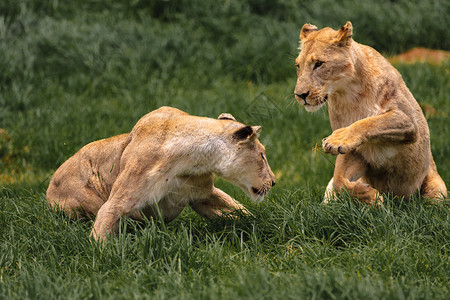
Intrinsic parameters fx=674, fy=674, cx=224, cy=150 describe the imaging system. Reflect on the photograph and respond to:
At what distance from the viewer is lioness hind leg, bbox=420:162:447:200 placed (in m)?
6.07

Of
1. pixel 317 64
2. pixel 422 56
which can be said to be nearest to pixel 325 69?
pixel 317 64

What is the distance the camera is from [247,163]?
546 centimetres

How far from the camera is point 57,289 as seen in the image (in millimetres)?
4363

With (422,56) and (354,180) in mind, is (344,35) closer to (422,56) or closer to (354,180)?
(354,180)

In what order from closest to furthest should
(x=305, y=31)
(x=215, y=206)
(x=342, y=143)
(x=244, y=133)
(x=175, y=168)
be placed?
(x=342, y=143)
(x=175, y=168)
(x=244, y=133)
(x=215, y=206)
(x=305, y=31)

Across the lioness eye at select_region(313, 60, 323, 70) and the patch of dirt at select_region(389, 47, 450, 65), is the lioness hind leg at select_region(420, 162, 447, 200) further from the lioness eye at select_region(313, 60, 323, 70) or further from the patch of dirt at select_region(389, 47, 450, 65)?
the patch of dirt at select_region(389, 47, 450, 65)

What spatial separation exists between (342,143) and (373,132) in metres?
0.31

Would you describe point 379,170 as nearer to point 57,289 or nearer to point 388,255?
point 388,255

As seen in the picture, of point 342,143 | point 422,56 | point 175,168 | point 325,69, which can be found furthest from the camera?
point 422,56

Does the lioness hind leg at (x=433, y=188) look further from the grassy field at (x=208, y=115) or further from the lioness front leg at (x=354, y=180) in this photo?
the lioness front leg at (x=354, y=180)

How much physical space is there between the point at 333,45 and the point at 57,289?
117 inches

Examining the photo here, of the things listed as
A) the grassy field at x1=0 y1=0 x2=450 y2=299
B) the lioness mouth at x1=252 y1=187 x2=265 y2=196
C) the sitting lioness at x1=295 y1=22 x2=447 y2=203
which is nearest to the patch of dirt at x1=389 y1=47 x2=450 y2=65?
the grassy field at x1=0 y1=0 x2=450 y2=299

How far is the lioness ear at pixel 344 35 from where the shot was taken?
559cm

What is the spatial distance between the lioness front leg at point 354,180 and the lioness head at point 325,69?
579 mm
